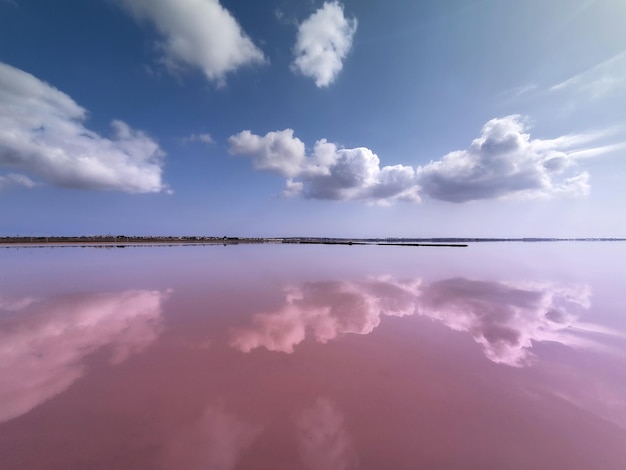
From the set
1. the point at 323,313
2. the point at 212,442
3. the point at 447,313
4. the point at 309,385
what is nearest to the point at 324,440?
the point at 309,385

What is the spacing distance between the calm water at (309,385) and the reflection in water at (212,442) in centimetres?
2

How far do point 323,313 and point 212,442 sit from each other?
6693 millimetres

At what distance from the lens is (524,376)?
6.07m

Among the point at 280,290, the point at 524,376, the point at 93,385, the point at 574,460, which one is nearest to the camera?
the point at 574,460

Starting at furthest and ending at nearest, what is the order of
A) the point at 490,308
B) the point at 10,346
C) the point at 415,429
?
the point at 490,308
the point at 10,346
the point at 415,429

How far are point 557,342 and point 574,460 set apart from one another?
5530 mm

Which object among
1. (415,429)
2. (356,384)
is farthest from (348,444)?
(356,384)

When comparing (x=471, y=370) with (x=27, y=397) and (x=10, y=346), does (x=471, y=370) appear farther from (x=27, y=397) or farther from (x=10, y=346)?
(x=10, y=346)

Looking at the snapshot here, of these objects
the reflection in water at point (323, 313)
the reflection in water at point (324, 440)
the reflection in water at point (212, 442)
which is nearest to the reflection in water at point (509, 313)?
the reflection in water at point (323, 313)

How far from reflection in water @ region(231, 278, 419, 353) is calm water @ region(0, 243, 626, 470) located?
94mm

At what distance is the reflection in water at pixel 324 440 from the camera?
3768 millimetres

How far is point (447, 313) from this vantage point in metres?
10.7

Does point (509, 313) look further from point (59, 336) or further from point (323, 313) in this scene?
point (59, 336)

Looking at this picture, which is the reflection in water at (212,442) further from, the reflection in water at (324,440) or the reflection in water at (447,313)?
the reflection in water at (447,313)
